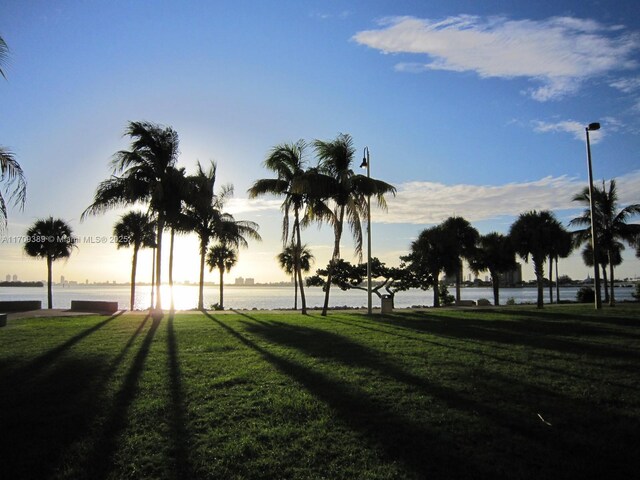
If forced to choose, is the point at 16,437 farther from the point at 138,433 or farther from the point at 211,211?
the point at 211,211

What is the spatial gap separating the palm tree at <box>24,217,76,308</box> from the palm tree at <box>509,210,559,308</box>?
33.8 meters

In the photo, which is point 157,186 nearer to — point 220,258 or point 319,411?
point 319,411

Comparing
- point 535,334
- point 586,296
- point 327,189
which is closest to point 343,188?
point 327,189

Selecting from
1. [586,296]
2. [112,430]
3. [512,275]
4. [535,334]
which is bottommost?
[586,296]

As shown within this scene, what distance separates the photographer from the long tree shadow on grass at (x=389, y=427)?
4359 mm

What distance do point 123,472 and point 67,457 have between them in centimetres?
73

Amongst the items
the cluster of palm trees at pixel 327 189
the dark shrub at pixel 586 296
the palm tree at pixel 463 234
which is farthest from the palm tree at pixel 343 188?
the dark shrub at pixel 586 296

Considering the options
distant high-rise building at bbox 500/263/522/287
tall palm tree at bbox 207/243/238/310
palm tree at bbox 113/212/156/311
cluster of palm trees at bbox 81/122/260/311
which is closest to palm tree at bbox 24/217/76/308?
palm tree at bbox 113/212/156/311

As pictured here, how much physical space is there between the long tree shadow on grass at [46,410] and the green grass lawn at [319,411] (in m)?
0.02

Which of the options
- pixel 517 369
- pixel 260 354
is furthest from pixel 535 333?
pixel 260 354

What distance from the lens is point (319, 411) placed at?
5.89 metres

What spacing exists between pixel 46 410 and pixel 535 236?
2848 cm

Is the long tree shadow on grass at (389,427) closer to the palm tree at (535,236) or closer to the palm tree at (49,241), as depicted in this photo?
the palm tree at (535,236)

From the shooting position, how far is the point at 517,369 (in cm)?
830
